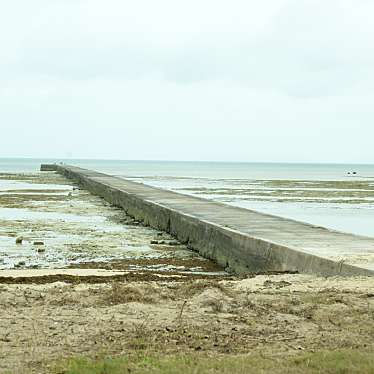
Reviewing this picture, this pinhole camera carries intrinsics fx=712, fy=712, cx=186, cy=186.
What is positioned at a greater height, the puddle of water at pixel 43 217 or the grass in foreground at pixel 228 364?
the grass in foreground at pixel 228 364

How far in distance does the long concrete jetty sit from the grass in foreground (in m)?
3.76

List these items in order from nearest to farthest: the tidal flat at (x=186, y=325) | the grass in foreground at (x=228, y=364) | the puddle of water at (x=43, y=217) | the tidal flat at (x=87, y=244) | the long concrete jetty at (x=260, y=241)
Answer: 1. the grass in foreground at (x=228, y=364)
2. the tidal flat at (x=186, y=325)
3. the long concrete jetty at (x=260, y=241)
4. the tidal flat at (x=87, y=244)
5. the puddle of water at (x=43, y=217)

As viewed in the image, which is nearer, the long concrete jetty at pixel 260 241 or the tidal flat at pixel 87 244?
the long concrete jetty at pixel 260 241

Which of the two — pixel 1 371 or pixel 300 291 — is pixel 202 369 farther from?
pixel 300 291

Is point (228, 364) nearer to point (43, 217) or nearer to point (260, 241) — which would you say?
point (260, 241)

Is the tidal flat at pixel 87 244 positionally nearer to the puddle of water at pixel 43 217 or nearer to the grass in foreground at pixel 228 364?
the puddle of water at pixel 43 217

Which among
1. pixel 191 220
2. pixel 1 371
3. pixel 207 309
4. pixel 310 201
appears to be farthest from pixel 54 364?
pixel 310 201

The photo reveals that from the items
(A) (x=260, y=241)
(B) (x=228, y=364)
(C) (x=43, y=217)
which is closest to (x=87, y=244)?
(A) (x=260, y=241)

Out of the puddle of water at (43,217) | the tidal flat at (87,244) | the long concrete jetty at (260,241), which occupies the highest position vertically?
the long concrete jetty at (260,241)

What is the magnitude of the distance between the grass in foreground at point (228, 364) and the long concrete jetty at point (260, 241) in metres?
3.76

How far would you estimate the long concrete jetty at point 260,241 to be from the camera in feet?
31.5

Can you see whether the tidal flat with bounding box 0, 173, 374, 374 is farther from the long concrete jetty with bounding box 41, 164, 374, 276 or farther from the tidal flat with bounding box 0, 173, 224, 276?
the tidal flat with bounding box 0, 173, 224, 276

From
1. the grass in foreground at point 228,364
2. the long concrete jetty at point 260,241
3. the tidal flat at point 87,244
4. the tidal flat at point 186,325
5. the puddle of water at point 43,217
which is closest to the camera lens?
the grass in foreground at point 228,364

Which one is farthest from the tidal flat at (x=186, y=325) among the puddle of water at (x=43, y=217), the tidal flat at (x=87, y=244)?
the puddle of water at (x=43, y=217)
